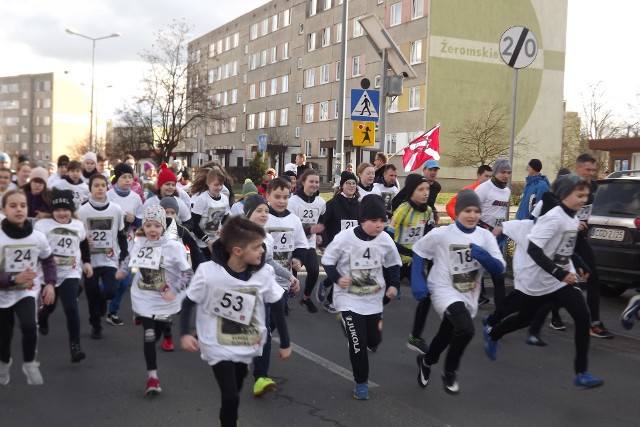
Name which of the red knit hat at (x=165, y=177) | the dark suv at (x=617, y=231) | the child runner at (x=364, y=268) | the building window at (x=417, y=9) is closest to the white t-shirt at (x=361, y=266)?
the child runner at (x=364, y=268)

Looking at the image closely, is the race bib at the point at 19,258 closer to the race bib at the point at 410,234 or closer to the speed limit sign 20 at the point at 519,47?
the race bib at the point at 410,234

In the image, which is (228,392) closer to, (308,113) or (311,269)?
(311,269)

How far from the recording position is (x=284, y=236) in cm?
713

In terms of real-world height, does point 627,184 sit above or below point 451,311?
above

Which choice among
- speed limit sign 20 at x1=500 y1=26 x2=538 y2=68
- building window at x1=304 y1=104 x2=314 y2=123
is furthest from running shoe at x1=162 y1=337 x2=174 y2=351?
building window at x1=304 y1=104 x2=314 y2=123

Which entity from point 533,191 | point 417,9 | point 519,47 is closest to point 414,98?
point 417,9

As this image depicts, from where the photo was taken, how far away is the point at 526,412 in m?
5.39

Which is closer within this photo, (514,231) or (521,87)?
(514,231)

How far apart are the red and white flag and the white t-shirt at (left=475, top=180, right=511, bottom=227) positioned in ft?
16.6

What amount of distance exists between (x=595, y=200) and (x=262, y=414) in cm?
683

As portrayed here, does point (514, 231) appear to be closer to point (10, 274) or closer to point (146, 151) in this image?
point (10, 274)

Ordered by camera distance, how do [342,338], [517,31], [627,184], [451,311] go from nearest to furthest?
[451,311] → [342,338] → [627,184] → [517,31]

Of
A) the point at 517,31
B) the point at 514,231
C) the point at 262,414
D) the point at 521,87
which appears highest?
the point at 521,87

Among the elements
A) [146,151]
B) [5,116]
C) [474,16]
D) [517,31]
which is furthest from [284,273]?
[5,116]
